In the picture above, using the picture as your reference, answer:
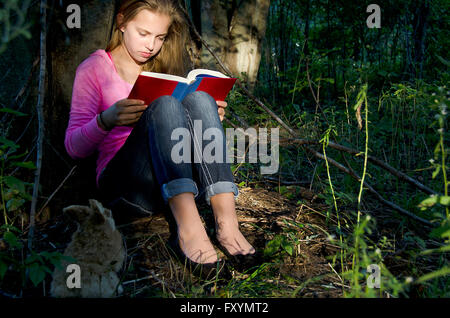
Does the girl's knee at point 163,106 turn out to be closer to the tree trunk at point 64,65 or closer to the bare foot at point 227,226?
the bare foot at point 227,226

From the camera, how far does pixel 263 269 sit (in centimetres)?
164

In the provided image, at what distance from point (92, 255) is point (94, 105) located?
0.83 metres

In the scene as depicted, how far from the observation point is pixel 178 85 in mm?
1768

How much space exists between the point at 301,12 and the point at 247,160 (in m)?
2.67

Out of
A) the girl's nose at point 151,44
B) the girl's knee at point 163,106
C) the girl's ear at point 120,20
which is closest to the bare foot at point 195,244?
Answer: the girl's knee at point 163,106

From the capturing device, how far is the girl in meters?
1.68

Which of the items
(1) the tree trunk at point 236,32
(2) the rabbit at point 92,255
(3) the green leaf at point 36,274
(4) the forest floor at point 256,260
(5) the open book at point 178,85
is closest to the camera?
(3) the green leaf at point 36,274

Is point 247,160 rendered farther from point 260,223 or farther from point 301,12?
point 301,12

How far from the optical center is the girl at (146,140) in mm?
1679

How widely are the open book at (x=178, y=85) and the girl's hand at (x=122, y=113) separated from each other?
4cm

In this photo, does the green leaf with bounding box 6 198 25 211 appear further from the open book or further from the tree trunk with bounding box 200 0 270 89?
the tree trunk with bounding box 200 0 270 89

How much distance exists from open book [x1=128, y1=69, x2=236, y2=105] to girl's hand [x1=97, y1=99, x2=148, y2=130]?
0.04 meters

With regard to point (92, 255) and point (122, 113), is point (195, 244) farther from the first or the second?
point (122, 113)

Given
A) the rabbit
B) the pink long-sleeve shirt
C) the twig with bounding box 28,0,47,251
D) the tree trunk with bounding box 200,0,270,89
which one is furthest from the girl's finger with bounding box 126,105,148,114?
the tree trunk with bounding box 200,0,270,89
